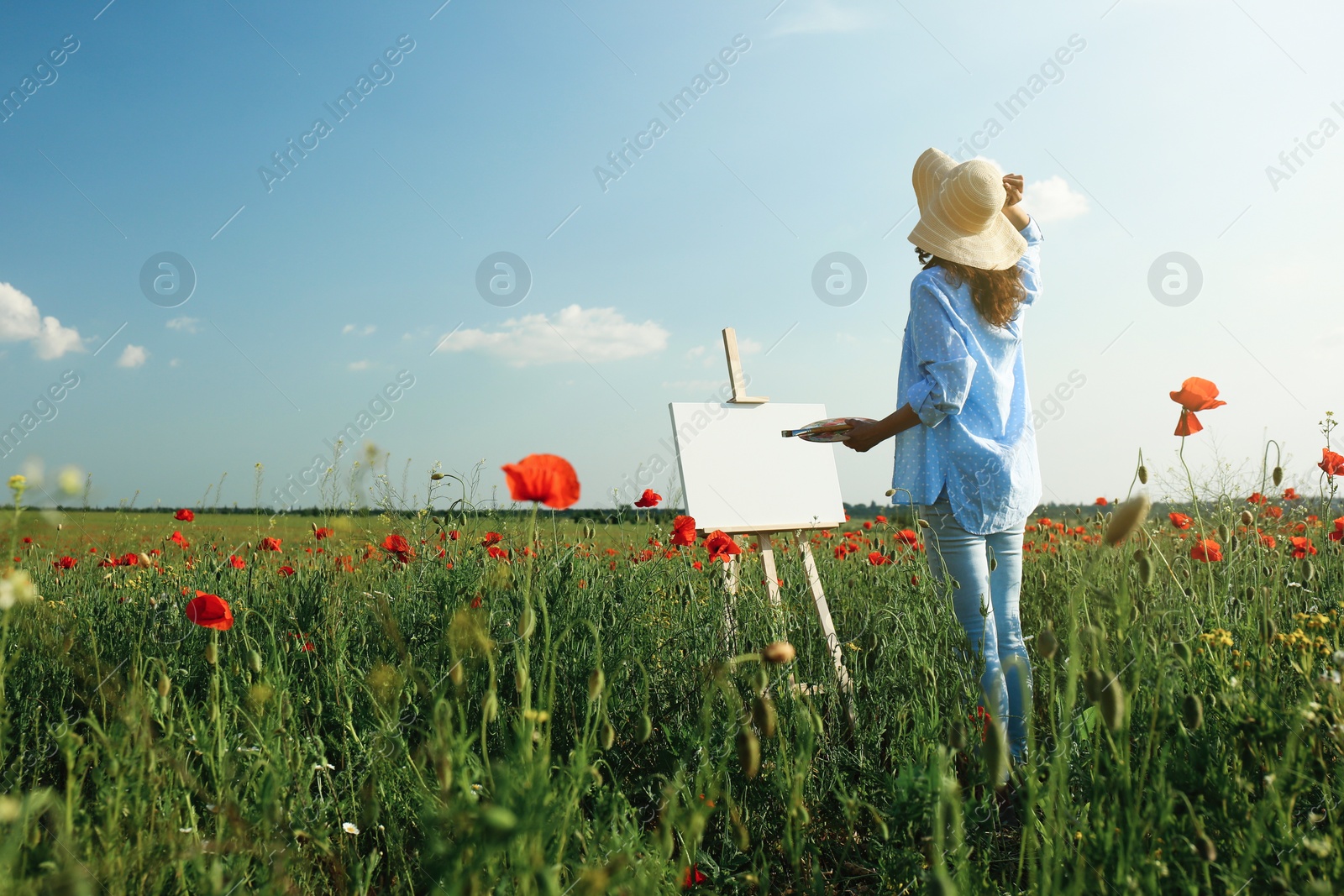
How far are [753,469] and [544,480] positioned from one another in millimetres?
2357

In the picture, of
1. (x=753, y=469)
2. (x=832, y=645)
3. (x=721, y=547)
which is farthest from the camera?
(x=753, y=469)

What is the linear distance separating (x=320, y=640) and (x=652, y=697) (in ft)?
3.61

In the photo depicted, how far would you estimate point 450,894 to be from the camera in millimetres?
820

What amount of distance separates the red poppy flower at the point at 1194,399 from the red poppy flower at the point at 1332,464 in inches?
50.4

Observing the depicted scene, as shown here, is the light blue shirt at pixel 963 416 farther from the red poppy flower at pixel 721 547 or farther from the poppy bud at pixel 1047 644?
the poppy bud at pixel 1047 644

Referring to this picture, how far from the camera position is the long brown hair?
2.41 m

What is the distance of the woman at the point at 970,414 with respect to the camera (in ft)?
7.43

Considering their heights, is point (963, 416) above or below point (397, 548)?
above

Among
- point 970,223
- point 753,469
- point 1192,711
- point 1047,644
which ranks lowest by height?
point 1192,711

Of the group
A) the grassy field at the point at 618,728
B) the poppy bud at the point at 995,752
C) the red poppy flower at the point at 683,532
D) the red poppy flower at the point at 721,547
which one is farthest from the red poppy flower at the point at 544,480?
the red poppy flower at the point at 683,532

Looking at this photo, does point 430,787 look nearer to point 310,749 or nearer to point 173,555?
point 310,749

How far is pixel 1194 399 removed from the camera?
1993mm

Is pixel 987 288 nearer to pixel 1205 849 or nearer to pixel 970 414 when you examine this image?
pixel 970 414

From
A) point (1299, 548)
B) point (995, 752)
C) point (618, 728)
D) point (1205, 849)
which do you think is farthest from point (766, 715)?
point (1299, 548)
